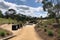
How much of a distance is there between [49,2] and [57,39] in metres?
32.1

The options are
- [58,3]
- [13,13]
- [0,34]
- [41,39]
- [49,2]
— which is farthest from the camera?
[13,13]

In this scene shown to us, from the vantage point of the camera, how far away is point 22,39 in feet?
73.4

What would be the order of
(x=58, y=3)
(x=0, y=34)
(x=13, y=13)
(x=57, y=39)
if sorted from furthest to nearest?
(x=13, y=13) → (x=58, y=3) → (x=0, y=34) → (x=57, y=39)

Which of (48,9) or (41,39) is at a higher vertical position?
(48,9)

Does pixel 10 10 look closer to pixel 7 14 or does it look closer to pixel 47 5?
pixel 7 14

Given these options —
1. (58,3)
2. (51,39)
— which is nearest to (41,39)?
→ (51,39)

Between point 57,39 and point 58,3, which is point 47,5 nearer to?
point 58,3

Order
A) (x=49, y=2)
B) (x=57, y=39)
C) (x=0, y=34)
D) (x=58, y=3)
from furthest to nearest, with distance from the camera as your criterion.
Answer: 1. (x=49, y=2)
2. (x=58, y=3)
3. (x=0, y=34)
4. (x=57, y=39)

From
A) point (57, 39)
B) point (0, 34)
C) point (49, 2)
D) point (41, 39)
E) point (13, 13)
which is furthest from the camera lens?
point (13, 13)

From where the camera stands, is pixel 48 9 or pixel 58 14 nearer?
pixel 58 14

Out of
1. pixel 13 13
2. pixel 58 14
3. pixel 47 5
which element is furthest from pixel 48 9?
pixel 13 13

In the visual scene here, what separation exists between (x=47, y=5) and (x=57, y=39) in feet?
111

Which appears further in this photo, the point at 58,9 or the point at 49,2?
the point at 49,2

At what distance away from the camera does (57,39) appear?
21.7 meters
